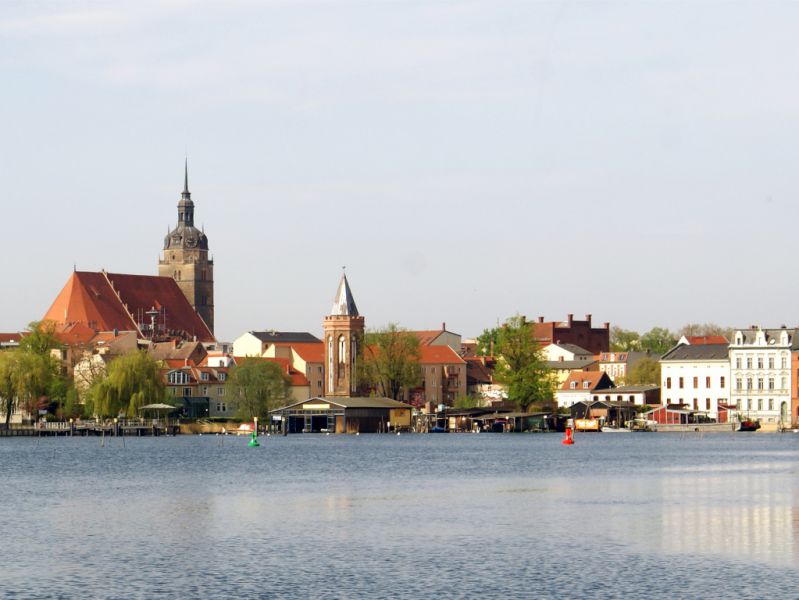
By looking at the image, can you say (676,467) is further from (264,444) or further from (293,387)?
(293,387)

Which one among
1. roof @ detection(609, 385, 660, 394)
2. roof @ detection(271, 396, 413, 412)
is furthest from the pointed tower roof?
roof @ detection(609, 385, 660, 394)

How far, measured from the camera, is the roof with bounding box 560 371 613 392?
189 meters

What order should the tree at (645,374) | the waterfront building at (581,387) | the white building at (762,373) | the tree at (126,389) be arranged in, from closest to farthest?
the tree at (126,389) < the white building at (762,373) < the waterfront building at (581,387) < the tree at (645,374)

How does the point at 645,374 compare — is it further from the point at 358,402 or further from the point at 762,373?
the point at 358,402

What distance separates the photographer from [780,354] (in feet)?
546

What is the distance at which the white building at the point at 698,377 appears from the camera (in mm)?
171875

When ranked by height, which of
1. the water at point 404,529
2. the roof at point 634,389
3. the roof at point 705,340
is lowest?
the water at point 404,529

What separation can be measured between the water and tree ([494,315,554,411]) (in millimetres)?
61337

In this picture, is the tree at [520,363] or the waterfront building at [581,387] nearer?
the tree at [520,363]

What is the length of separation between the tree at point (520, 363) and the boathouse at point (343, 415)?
14.6 metres

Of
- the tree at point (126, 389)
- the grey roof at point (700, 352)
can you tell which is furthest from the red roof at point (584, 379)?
the tree at point (126, 389)

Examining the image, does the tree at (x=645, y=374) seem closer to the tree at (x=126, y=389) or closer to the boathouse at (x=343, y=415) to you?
the boathouse at (x=343, y=415)

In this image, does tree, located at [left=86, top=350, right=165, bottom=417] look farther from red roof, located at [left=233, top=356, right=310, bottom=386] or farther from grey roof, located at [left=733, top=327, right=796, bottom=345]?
grey roof, located at [left=733, top=327, right=796, bottom=345]

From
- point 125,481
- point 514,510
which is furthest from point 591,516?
point 125,481
